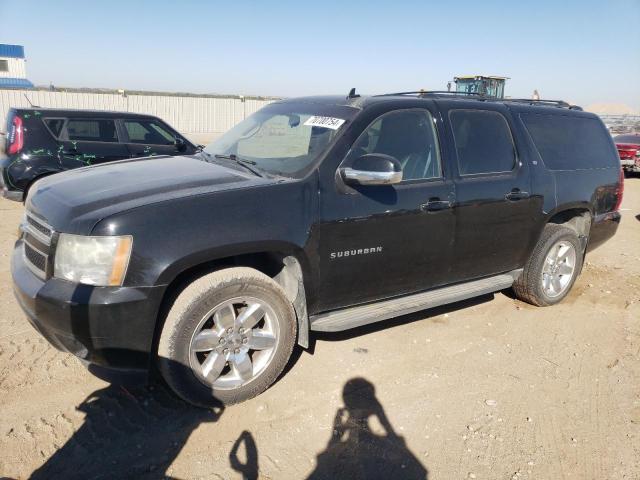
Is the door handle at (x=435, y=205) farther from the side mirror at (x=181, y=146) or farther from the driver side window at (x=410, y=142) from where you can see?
the side mirror at (x=181, y=146)

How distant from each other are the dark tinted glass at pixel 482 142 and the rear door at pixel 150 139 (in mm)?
5509

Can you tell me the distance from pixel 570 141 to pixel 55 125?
7.04 metres

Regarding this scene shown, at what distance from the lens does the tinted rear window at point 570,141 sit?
4609mm

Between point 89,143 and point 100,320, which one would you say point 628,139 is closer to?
point 89,143

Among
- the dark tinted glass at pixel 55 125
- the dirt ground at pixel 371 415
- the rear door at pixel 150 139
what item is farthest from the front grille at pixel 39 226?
the rear door at pixel 150 139

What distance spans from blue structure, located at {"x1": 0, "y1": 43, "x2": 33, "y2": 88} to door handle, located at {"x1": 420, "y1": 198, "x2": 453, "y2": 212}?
51.3 m

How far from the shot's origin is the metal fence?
22.3 m

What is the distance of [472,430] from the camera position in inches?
119

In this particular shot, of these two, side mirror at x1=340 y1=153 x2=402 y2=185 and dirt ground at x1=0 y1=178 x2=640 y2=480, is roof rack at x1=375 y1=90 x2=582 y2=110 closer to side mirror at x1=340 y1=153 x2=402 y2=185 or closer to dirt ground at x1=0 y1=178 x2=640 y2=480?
side mirror at x1=340 y1=153 x2=402 y2=185

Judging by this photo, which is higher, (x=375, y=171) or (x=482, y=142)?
(x=482, y=142)

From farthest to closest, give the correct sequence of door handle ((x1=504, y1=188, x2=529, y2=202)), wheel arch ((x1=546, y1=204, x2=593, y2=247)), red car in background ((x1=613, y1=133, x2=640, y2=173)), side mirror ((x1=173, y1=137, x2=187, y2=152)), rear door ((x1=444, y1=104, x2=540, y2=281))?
red car in background ((x1=613, y1=133, x2=640, y2=173)), side mirror ((x1=173, y1=137, x2=187, y2=152)), wheel arch ((x1=546, y1=204, x2=593, y2=247)), door handle ((x1=504, y1=188, x2=529, y2=202)), rear door ((x1=444, y1=104, x2=540, y2=281))

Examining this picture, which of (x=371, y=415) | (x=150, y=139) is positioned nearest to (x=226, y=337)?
(x=371, y=415)

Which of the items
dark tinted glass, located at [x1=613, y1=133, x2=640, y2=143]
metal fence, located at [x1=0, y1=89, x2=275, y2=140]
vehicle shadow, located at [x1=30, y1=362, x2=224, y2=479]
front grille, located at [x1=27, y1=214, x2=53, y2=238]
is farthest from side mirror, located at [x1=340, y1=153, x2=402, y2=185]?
metal fence, located at [x1=0, y1=89, x2=275, y2=140]

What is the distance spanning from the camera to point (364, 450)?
2789 mm
